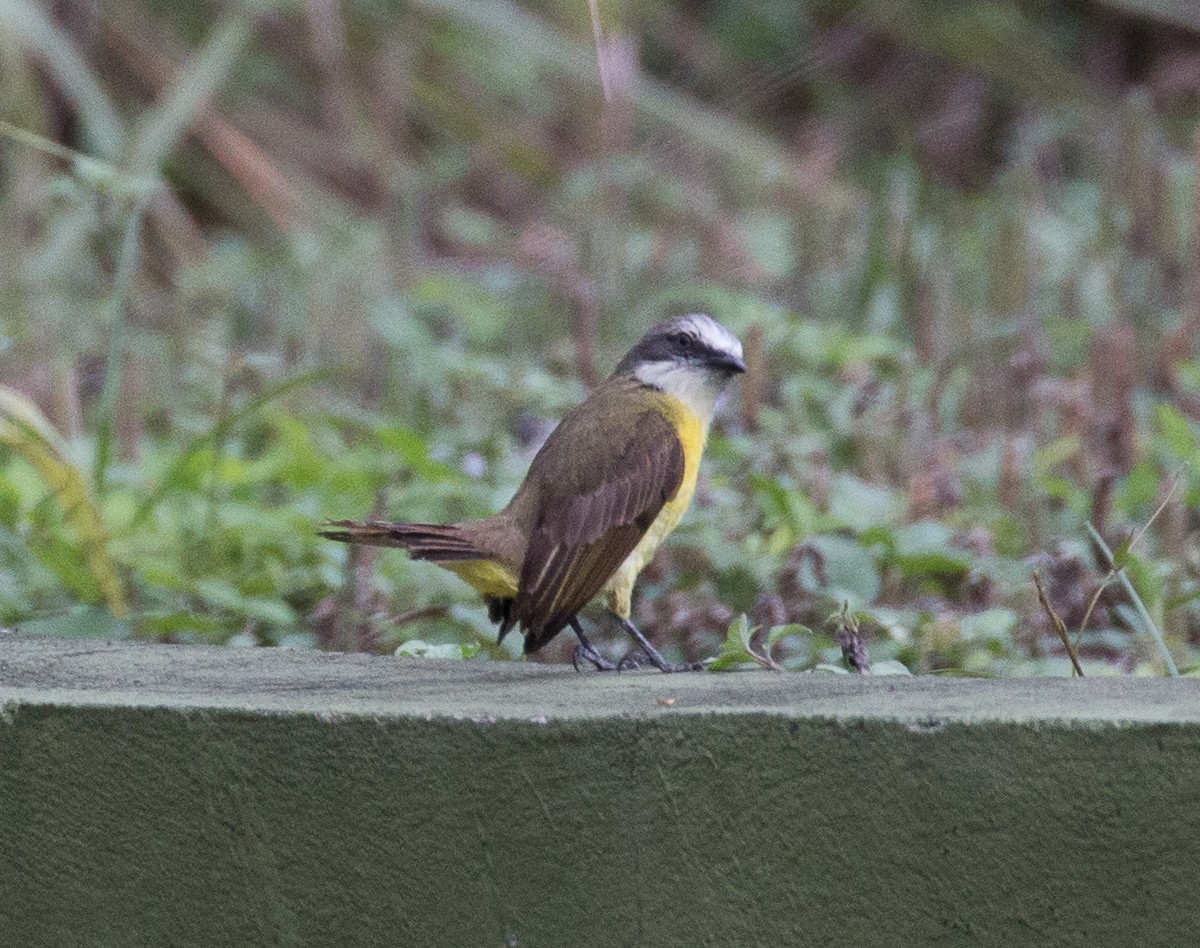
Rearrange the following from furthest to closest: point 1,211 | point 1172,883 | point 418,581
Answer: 1. point 1,211
2. point 418,581
3. point 1172,883

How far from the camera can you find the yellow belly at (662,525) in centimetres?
295

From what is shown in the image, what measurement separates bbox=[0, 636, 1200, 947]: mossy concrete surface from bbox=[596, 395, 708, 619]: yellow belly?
0.64m

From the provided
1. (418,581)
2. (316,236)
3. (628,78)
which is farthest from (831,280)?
(418,581)

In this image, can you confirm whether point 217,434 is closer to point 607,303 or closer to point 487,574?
point 487,574

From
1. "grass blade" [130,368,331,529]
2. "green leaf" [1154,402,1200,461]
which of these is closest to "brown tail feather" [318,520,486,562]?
"grass blade" [130,368,331,529]

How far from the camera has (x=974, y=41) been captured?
8.45m

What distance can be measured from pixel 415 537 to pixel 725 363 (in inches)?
29.2

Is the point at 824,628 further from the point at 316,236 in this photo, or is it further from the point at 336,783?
the point at 316,236

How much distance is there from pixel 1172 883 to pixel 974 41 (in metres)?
6.99

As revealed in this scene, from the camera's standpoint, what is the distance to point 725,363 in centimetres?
324

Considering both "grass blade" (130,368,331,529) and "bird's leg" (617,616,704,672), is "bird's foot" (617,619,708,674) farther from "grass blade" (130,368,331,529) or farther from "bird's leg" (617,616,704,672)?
"grass blade" (130,368,331,529)

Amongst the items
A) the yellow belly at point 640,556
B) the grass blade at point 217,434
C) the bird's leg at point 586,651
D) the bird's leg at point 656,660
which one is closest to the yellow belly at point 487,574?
the yellow belly at point 640,556

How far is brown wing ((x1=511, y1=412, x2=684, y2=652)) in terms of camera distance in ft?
9.00

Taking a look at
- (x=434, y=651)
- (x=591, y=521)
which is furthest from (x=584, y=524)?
(x=434, y=651)
